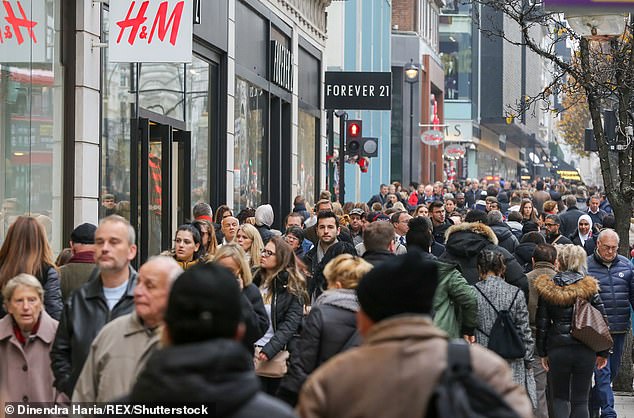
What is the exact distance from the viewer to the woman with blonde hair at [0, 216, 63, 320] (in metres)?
8.22

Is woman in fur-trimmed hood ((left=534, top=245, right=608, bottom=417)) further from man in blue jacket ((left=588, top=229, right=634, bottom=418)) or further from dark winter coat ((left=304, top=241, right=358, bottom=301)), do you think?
dark winter coat ((left=304, top=241, right=358, bottom=301))

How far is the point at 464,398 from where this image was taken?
4211 millimetres

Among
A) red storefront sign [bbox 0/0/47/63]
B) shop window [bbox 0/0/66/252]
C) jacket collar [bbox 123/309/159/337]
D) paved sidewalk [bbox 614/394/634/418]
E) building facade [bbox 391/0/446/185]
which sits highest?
building facade [bbox 391/0/446/185]

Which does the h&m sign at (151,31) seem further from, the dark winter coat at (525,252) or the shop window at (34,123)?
the dark winter coat at (525,252)

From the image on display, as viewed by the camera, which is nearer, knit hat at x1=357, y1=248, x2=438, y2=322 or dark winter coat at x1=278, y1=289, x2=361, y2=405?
knit hat at x1=357, y1=248, x2=438, y2=322

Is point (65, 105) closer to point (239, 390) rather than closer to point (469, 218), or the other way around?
point (469, 218)

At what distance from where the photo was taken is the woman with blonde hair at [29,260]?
8.22 metres

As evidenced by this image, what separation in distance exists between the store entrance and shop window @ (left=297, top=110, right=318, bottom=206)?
34.5 feet

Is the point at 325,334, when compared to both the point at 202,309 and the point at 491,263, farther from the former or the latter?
the point at 202,309

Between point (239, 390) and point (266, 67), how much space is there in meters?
21.8

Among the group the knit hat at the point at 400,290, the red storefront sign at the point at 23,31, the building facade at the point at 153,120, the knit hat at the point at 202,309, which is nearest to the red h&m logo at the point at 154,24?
the building facade at the point at 153,120

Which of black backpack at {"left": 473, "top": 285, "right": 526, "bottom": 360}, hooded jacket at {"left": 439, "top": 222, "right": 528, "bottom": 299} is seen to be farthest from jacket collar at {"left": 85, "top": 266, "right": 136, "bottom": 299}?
hooded jacket at {"left": 439, "top": 222, "right": 528, "bottom": 299}

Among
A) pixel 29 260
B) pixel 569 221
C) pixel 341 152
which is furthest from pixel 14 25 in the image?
pixel 341 152

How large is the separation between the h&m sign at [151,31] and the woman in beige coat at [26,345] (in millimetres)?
6052
